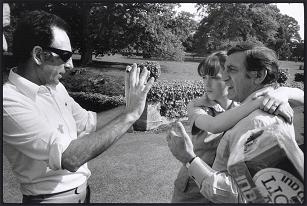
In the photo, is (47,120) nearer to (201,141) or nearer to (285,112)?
(201,141)

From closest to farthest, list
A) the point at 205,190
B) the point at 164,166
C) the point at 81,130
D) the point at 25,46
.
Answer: the point at 205,190
the point at 25,46
the point at 81,130
the point at 164,166

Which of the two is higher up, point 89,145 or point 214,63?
point 214,63

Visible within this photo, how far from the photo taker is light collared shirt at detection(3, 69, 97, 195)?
85.3 inches

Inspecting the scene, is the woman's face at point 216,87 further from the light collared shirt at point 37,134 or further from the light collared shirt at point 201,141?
the light collared shirt at point 37,134

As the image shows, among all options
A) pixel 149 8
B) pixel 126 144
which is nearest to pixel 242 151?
pixel 126 144

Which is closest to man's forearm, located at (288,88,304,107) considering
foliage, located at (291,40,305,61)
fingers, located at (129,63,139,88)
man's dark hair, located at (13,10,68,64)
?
foliage, located at (291,40,305,61)

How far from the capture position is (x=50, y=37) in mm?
2504

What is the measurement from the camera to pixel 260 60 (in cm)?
214

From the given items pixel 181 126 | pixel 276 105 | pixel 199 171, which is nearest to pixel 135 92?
pixel 181 126

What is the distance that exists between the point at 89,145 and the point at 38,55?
34.2 inches

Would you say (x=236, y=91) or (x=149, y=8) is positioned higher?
(x=149, y=8)

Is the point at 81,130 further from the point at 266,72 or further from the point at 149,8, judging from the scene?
the point at 149,8

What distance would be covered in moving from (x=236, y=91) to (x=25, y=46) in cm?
160

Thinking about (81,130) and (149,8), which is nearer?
(81,130)
